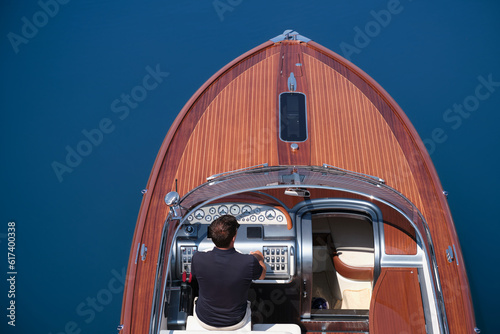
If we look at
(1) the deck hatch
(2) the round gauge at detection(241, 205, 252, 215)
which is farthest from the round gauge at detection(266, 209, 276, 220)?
(1) the deck hatch

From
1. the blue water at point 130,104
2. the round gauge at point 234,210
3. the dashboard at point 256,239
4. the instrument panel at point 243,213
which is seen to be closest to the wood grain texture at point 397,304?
the dashboard at point 256,239

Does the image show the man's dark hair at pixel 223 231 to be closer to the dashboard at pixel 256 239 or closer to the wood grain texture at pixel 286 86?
the dashboard at pixel 256 239

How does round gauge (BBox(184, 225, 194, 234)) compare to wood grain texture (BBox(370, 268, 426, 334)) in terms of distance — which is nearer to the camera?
wood grain texture (BBox(370, 268, 426, 334))

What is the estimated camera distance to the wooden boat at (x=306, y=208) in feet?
7.38

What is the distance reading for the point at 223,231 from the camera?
1894 millimetres

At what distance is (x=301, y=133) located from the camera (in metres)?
2.84

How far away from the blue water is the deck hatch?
1677 mm

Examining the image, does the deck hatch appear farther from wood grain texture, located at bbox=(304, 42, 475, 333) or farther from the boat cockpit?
wood grain texture, located at bbox=(304, 42, 475, 333)

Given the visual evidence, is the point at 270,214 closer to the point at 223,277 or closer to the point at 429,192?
the point at 223,277

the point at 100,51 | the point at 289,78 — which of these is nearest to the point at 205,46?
the point at 100,51

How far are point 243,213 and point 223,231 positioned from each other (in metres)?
0.68

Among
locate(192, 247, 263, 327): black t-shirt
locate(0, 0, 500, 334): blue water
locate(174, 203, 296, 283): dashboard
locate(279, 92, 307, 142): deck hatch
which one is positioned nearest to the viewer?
locate(192, 247, 263, 327): black t-shirt

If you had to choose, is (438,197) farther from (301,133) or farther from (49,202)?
(49,202)

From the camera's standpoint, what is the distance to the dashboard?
8.03ft
